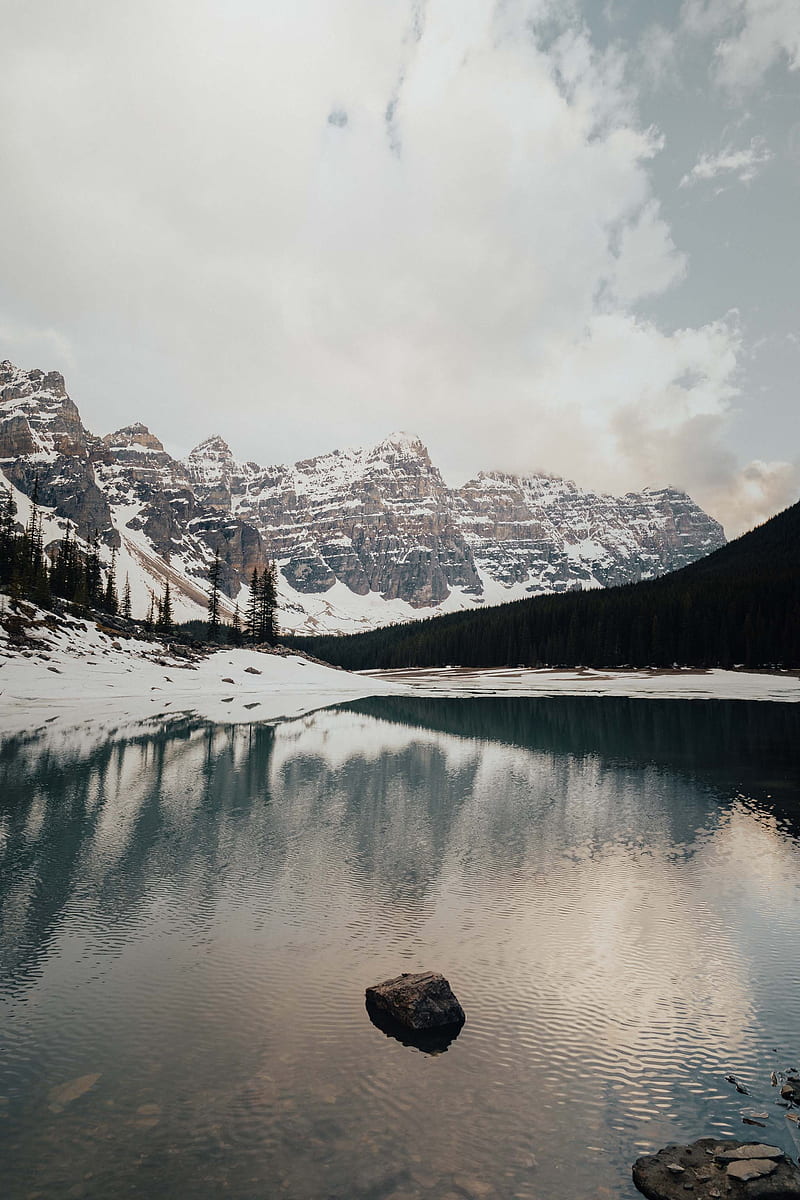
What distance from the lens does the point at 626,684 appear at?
313 ft

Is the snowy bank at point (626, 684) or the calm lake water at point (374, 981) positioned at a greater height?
the snowy bank at point (626, 684)

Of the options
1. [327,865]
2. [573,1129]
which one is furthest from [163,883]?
[573,1129]

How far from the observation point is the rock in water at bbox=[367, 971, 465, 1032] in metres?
A: 9.27

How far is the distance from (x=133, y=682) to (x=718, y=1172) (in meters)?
70.2

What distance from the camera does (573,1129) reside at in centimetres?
721

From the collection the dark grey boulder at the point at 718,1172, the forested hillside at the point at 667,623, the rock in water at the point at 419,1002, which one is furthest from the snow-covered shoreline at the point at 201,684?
the dark grey boulder at the point at 718,1172

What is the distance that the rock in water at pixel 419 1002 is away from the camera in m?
9.27

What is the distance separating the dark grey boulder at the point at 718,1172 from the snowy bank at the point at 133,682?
4484cm

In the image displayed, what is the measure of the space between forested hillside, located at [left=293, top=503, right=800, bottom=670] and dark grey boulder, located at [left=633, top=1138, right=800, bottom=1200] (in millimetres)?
103082

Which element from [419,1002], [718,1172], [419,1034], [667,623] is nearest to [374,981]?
[419,1002]

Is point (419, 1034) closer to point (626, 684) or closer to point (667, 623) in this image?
point (626, 684)

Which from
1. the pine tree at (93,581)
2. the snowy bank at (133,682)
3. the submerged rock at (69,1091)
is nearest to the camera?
the submerged rock at (69,1091)

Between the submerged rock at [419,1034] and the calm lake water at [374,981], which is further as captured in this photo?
the submerged rock at [419,1034]

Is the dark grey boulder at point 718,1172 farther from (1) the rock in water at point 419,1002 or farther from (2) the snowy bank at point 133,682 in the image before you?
(2) the snowy bank at point 133,682
